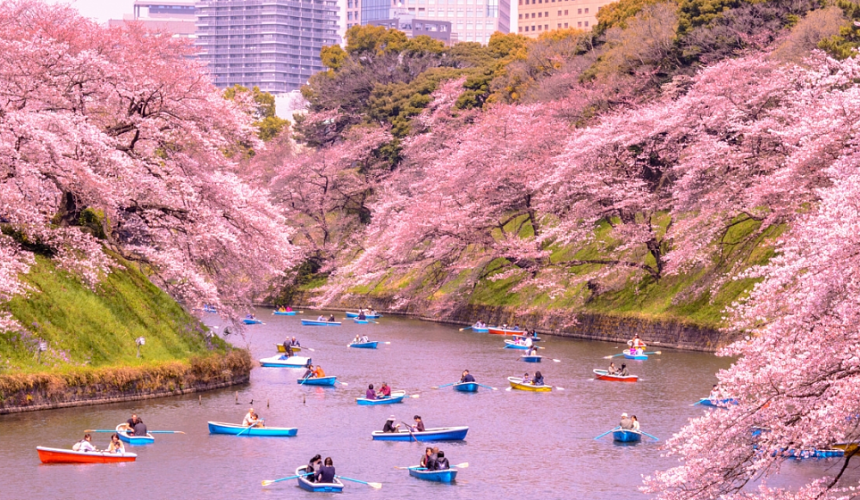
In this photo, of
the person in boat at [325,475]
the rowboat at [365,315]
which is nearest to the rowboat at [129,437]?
the person in boat at [325,475]

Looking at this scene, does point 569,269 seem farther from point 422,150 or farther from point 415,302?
point 422,150

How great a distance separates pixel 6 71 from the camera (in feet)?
117

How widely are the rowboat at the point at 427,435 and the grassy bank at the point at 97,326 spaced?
10349 millimetres

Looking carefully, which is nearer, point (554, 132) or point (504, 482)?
point (504, 482)

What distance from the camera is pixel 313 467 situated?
2664cm

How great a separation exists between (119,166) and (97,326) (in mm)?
6170

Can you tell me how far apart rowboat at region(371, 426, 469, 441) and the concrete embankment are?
9.46 meters

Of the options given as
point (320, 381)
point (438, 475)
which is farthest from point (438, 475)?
point (320, 381)

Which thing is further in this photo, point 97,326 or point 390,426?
point 97,326

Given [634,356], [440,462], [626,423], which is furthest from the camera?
[634,356]

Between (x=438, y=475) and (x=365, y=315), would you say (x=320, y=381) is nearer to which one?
(x=438, y=475)

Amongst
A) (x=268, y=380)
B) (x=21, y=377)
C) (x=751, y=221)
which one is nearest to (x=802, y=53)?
(x=751, y=221)

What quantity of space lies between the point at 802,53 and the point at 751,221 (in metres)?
9.99

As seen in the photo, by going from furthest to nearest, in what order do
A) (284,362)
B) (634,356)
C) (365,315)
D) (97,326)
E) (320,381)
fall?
1. (365,315)
2. (634,356)
3. (284,362)
4. (320,381)
5. (97,326)
